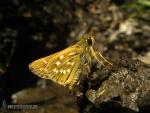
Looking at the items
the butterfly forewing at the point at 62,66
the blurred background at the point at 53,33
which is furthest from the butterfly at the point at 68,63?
the blurred background at the point at 53,33

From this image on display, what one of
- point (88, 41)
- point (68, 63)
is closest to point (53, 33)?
point (68, 63)

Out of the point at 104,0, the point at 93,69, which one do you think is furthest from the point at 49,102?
the point at 104,0

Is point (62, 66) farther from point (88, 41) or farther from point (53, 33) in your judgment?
point (53, 33)

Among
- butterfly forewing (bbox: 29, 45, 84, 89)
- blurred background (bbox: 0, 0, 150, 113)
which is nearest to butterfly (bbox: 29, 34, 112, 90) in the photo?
butterfly forewing (bbox: 29, 45, 84, 89)

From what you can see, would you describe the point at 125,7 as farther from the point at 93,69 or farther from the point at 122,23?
the point at 93,69

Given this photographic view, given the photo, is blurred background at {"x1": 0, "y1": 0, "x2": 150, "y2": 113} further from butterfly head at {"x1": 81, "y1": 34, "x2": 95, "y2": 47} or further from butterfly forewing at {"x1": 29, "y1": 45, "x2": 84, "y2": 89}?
butterfly head at {"x1": 81, "y1": 34, "x2": 95, "y2": 47}

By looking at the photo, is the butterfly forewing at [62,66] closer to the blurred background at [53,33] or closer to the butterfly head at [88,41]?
the butterfly head at [88,41]
